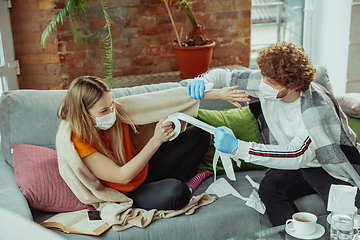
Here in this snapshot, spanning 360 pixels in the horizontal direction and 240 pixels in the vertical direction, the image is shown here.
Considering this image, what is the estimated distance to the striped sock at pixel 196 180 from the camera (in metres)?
1.79

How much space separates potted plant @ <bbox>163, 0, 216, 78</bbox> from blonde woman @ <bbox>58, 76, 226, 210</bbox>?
1293 mm

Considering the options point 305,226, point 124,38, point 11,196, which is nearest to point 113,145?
point 11,196

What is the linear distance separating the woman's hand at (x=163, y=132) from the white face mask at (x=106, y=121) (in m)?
0.19

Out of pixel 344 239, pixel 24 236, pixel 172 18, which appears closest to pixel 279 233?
pixel 344 239

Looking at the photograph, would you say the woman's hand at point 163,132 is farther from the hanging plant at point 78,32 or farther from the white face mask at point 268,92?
the hanging plant at point 78,32

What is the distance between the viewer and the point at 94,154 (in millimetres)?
1501

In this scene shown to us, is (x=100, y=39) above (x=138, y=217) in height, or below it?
above

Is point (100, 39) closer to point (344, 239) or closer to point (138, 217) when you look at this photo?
point (138, 217)

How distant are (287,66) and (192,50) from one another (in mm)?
1439

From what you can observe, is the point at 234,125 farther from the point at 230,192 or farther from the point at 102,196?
the point at 102,196

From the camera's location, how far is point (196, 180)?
6.03ft

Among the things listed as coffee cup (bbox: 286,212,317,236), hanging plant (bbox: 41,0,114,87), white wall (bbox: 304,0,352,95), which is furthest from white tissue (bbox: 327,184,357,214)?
white wall (bbox: 304,0,352,95)

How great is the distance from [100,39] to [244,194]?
1.69m

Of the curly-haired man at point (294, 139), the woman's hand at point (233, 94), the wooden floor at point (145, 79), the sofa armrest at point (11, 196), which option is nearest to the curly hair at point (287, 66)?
the curly-haired man at point (294, 139)
